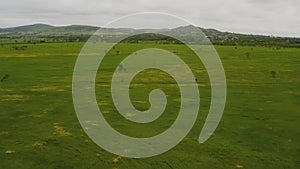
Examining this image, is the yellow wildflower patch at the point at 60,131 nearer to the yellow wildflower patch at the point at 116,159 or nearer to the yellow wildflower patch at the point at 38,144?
the yellow wildflower patch at the point at 38,144

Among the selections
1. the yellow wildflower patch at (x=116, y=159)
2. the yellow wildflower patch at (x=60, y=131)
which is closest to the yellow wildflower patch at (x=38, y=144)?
the yellow wildflower patch at (x=60, y=131)

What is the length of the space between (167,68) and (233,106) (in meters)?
29.2

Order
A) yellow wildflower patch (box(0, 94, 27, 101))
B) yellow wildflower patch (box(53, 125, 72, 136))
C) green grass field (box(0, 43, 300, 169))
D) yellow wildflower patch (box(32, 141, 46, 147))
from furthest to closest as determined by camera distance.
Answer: yellow wildflower patch (box(0, 94, 27, 101))
yellow wildflower patch (box(53, 125, 72, 136))
yellow wildflower patch (box(32, 141, 46, 147))
green grass field (box(0, 43, 300, 169))

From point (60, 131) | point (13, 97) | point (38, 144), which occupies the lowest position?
point (38, 144)

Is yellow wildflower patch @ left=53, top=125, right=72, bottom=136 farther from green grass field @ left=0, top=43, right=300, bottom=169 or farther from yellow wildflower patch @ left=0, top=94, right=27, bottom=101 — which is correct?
yellow wildflower patch @ left=0, top=94, right=27, bottom=101

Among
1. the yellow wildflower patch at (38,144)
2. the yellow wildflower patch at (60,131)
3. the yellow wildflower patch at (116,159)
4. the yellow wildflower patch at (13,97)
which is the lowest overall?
→ the yellow wildflower patch at (38,144)

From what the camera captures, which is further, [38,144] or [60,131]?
[60,131]

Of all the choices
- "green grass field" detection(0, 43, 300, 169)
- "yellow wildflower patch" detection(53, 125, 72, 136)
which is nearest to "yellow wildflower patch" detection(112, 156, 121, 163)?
"green grass field" detection(0, 43, 300, 169)

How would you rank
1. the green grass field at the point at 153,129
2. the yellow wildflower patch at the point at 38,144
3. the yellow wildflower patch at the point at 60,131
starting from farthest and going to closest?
the yellow wildflower patch at the point at 60,131
the yellow wildflower patch at the point at 38,144
the green grass field at the point at 153,129

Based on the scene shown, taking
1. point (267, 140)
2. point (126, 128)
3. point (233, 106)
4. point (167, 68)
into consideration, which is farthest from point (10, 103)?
point (167, 68)

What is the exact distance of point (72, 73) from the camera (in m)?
52.2

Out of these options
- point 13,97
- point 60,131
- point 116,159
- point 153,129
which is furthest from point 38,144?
point 13,97

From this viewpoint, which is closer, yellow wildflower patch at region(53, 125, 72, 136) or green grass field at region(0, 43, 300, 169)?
green grass field at region(0, 43, 300, 169)

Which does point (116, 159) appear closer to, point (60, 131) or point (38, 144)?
point (38, 144)
